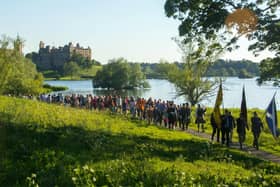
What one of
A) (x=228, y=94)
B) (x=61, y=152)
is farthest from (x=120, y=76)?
(x=61, y=152)

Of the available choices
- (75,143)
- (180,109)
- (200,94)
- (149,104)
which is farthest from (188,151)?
(200,94)

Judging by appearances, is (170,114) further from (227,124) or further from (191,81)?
(191,81)

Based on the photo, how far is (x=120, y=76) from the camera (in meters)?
134

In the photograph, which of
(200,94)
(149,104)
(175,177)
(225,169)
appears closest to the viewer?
(175,177)

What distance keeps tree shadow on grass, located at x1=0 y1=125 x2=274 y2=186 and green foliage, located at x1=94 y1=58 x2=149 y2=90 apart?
11719 centimetres

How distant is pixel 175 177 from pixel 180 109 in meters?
19.5

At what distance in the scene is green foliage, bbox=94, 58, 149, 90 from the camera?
438 ft

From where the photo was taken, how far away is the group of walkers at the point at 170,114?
21.4 m

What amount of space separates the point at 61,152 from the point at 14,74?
69880 mm

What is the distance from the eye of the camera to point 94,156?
11.8 m

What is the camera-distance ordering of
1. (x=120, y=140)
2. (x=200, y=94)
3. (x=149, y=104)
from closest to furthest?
(x=120, y=140), (x=149, y=104), (x=200, y=94)

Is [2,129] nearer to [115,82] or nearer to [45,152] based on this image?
[45,152]

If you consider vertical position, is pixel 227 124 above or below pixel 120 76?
below

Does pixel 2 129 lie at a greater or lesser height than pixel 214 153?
greater
